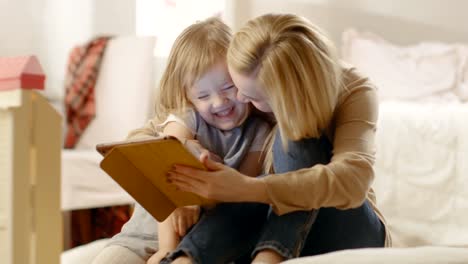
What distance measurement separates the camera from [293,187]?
1.11 meters

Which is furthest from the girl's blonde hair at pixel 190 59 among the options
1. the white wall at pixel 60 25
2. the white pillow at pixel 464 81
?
the white wall at pixel 60 25

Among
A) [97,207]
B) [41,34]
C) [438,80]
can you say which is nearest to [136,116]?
[97,207]

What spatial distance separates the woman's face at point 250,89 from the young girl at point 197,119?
8cm

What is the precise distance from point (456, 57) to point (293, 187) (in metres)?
1.67

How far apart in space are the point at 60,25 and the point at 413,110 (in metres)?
1.47

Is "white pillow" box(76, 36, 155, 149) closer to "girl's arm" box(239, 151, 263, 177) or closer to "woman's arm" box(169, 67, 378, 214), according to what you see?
"girl's arm" box(239, 151, 263, 177)

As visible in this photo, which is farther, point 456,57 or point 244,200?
point 456,57

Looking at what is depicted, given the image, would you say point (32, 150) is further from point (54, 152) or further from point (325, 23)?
point (325, 23)

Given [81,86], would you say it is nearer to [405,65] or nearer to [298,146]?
[405,65]

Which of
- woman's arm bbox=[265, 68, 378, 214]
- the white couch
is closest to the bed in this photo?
the white couch

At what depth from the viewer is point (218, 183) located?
3.66 feet

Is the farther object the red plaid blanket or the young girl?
→ the red plaid blanket

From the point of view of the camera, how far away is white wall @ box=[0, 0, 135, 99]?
9.44ft

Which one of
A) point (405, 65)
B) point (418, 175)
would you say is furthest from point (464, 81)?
point (418, 175)
